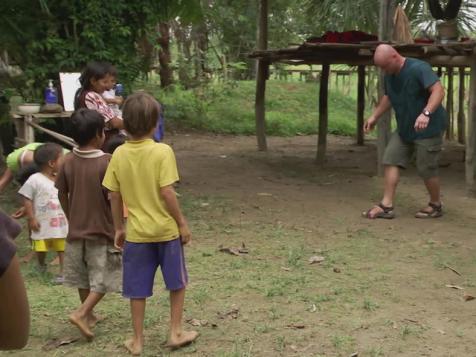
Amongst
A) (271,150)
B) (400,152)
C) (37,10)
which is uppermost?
(37,10)

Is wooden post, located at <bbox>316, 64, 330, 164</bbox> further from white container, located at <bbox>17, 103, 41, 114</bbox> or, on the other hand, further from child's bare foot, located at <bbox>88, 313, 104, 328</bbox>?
child's bare foot, located at <bbox>88, 313, 104, 328</bbox>

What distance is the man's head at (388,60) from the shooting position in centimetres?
662

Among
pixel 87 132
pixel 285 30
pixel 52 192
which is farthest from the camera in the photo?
pixel 285 30

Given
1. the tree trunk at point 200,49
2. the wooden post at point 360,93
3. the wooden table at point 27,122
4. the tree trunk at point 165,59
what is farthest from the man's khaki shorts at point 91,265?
the tree trunk at point 200,49

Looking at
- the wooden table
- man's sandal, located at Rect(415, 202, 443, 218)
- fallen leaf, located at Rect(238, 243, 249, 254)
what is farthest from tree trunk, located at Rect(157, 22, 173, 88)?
fallen leaf, located at Rect(238, 243, 249, 254)

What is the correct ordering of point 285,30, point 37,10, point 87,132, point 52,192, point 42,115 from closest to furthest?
point 87,132 → point 52,192 → point 42,115 → point 37,10 → point 285,30

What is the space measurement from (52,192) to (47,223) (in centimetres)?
23

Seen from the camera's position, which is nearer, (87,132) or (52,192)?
(87,132)

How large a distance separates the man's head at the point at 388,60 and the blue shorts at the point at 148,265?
3715mm

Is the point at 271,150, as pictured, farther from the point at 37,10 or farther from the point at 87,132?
the point at 87,132

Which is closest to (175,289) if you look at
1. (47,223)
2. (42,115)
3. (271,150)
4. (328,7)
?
(47,223)

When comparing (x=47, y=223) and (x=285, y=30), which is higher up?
(x=285, y=30)

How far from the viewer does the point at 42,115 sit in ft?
25.9

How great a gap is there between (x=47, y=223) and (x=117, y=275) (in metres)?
1.27
